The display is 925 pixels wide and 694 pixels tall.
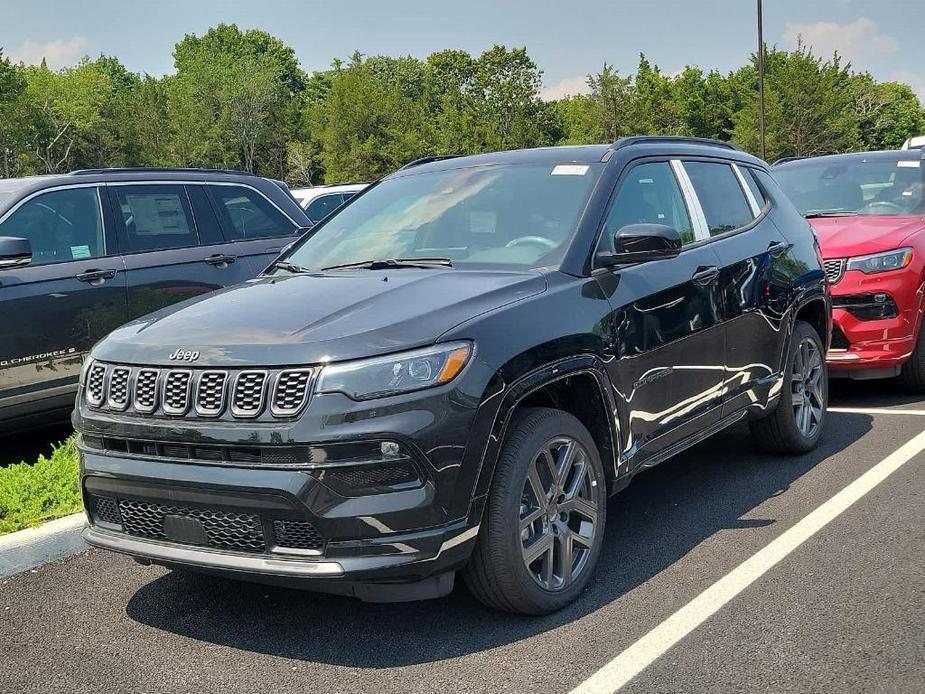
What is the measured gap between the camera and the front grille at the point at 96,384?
3.93m

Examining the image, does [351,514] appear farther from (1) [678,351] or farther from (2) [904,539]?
(2) [904,539]

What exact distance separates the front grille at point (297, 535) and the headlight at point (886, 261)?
18.5ft

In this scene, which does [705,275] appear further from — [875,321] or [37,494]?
[37,494]

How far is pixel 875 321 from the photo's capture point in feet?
25.5

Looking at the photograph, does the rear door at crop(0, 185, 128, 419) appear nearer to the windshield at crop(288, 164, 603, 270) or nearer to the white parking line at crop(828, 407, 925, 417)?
the windshield at crop(288, 164, 603, 270)

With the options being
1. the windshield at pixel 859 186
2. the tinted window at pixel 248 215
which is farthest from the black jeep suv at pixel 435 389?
the windshield at pixel 859 186

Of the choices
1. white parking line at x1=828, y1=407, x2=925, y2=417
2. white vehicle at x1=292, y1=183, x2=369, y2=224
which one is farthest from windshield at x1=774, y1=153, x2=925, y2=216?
white vehicle at x1=292, y1=183, x2=369, y2=224

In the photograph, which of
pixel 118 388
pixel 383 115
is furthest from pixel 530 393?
pixel 383 115

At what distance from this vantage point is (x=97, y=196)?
7.16 m

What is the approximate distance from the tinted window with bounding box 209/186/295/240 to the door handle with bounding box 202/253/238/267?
253 mm

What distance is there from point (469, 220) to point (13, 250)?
9.62ft

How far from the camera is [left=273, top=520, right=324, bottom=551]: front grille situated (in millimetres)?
3521

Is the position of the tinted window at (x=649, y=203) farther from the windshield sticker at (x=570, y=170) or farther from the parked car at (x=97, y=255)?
the parked car at (x=97, y=255)

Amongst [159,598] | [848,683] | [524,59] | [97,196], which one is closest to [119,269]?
[97,196]
